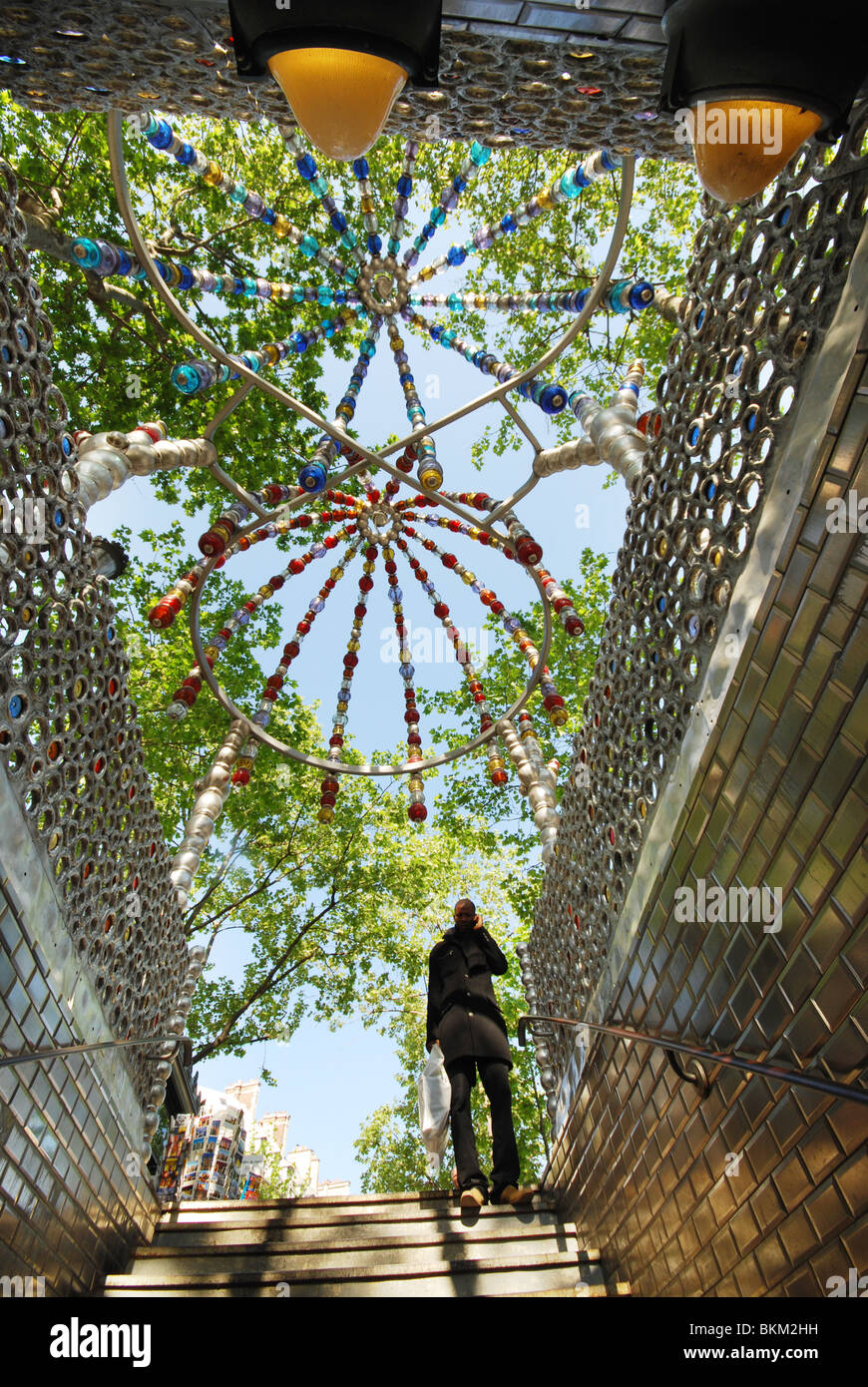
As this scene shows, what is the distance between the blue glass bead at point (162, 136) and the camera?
5.69 meters

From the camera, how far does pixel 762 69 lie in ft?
7.38

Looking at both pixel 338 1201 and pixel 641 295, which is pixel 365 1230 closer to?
pixel 338 1201

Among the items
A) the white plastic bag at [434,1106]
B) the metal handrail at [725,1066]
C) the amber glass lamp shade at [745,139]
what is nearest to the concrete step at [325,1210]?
the white plastic bag at [434,1106]

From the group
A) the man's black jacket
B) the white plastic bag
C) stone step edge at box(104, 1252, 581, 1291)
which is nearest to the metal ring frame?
the man's black jacket

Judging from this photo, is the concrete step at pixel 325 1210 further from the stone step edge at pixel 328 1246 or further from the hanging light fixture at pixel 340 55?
the hanging light fixture at pixel 340 55

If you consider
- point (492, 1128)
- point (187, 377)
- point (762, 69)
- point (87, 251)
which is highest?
point (87, 251)

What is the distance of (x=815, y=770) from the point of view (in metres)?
2.87

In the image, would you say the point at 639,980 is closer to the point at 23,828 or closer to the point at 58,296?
the point at 23,828

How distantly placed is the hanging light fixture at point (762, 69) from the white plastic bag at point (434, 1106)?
5652 millimetres

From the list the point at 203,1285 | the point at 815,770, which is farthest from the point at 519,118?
the point at 203,1285

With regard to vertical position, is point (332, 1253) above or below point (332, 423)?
below

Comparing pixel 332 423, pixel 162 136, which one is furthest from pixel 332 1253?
pixel 162 136

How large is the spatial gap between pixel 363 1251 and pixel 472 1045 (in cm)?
136

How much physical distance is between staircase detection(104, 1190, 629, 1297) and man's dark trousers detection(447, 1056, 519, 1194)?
20 centimetres
